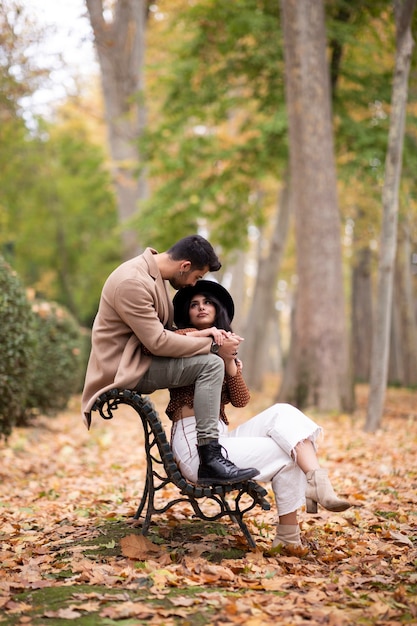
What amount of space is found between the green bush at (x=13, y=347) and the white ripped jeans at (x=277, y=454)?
3302mm

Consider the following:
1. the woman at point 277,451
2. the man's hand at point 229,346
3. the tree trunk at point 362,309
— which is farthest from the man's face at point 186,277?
the tree trunk at point 362,309

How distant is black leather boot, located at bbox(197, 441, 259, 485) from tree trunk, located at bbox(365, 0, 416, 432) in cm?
560

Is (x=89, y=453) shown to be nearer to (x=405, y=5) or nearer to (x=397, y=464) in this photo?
(x=397, y=464)

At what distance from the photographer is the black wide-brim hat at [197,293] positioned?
15.6 ft

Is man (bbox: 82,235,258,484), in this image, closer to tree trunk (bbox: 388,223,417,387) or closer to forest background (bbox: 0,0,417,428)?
forest background (bbox: 0,0,417,428)

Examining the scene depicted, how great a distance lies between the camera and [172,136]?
15.4 m

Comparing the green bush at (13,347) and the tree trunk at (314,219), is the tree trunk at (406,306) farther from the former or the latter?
the green bush at (13,347)

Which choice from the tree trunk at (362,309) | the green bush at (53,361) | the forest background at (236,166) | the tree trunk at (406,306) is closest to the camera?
the green bush at (53,361)

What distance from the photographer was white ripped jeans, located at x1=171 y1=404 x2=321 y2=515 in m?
4.33

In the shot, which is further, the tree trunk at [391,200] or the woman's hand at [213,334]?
the tree trunk at [391,200]

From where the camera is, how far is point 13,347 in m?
7.38

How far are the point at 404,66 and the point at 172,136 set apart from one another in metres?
7.07

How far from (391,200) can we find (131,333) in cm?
594

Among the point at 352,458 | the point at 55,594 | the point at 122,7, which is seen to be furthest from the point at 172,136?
the point at 55,594
